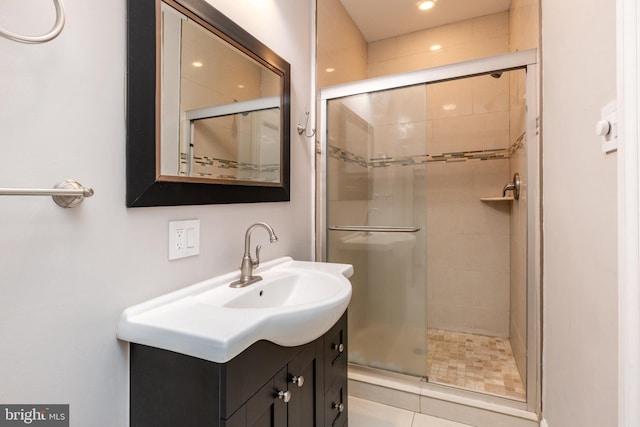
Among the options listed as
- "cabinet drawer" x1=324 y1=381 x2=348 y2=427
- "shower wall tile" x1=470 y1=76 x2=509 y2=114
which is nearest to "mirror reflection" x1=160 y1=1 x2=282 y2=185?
"cabinet drawer" x1=324 y1=381 x2=348 y2=427

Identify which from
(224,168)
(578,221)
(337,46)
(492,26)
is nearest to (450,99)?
(492,26)

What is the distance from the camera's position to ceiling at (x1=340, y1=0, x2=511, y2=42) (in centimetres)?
237

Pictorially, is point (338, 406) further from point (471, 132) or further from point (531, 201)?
point (471, 132)

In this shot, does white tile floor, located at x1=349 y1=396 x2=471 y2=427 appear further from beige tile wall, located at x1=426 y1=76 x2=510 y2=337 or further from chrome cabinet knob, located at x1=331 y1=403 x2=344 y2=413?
beige tile wall, located at x1=426 y1=76 x2=510 y2=337

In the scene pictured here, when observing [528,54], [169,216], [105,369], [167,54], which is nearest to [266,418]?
[105,369]

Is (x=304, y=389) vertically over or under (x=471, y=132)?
under

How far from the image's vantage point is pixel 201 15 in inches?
44.6

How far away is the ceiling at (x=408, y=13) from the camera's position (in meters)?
2.37

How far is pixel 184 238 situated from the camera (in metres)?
1.06

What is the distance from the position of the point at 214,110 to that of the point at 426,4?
6.74 ft

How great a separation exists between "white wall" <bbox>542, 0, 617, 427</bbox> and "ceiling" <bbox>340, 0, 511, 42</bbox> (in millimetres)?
1196

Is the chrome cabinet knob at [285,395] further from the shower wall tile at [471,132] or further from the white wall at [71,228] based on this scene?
the shower wall tile at [471,132]

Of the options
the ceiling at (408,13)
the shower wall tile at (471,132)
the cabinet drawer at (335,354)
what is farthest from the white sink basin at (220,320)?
the ceiling at (408,13)

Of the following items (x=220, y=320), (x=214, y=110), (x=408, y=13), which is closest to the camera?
(x=220, y=320)
